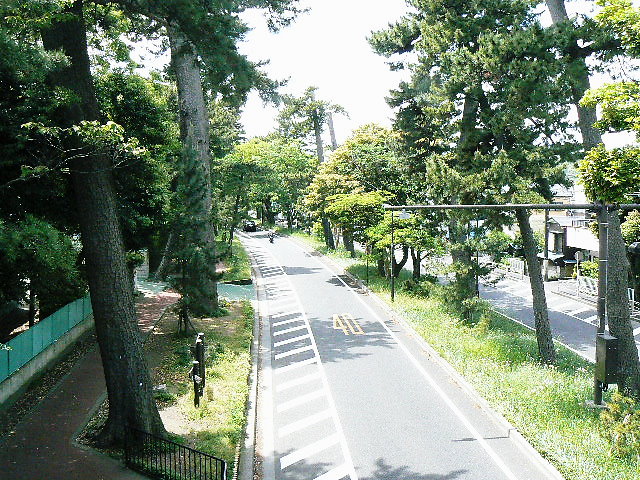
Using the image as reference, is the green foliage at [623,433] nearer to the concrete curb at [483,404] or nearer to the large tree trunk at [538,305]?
the concrete curb at [483,404]

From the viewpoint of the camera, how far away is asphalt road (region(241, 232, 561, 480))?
10688mm

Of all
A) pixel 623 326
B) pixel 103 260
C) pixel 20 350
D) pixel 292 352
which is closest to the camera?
pixel 103 260

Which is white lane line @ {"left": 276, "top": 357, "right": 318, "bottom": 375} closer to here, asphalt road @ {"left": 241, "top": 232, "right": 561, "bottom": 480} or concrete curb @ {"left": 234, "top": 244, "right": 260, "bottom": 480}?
asphalt road @ {"left": 241, "top": 232, "right": 561, "bottom": 480}

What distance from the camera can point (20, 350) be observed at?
13.2m

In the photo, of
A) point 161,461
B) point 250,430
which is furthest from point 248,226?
point 161,461

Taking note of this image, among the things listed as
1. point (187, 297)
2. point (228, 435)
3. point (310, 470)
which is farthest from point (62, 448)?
point (187, 297)

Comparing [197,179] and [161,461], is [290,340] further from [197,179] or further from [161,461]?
[161,461]

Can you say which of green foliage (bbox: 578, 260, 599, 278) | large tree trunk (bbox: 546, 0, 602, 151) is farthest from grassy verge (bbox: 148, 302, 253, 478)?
green foliage (bbox: 578, 260, 599, 278)

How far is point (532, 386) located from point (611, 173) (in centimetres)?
677

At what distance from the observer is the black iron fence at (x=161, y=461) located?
9.36 m

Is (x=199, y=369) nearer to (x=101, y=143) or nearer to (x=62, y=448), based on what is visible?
(x=62, y=448)

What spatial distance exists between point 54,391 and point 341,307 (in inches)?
627

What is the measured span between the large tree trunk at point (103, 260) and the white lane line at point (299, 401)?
401 cm

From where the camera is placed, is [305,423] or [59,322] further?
[59,322]
